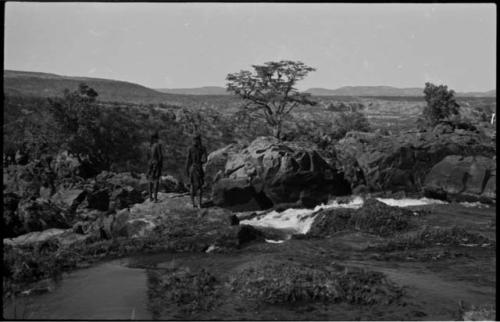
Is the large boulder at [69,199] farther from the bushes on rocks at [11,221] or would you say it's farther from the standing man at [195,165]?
the standing man at [195,165]

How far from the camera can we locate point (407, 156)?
34.8m

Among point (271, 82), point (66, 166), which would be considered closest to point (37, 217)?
point (66, 166)

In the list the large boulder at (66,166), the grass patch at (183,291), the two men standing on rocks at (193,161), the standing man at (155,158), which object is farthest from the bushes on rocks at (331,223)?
the large boulder at (66,166)

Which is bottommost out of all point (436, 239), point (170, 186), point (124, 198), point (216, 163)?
point (170, 186)

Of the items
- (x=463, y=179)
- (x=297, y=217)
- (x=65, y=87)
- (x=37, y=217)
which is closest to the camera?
(x=37, y=217)

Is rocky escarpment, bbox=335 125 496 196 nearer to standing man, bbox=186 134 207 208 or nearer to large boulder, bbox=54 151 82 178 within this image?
standing man, bbox=186 134 207 208

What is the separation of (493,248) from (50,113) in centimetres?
3441

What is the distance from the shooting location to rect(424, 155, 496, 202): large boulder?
30.2m

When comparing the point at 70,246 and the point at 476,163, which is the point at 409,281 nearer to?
the point at 70,246

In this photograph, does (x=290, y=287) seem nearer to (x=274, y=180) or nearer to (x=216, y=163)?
(x=274, y=180)

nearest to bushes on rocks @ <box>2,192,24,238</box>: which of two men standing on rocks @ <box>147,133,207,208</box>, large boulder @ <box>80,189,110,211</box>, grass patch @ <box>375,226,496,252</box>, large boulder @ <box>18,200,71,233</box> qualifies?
large boulder @ <box>18,200,71,233</box>

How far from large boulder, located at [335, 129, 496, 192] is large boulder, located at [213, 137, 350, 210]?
3.05m

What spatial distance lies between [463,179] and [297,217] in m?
10.9

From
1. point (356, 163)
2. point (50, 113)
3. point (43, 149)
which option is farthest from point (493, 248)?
point (50, 113)
